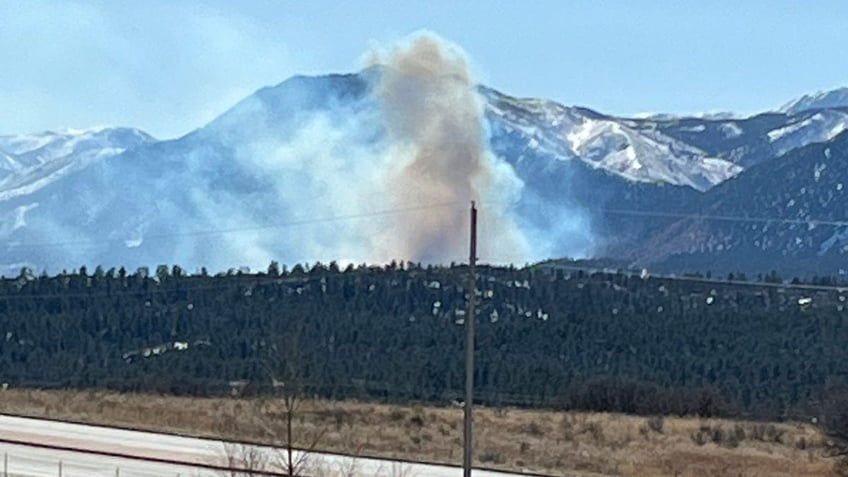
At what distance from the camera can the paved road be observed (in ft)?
121

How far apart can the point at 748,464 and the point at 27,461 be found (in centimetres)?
1750

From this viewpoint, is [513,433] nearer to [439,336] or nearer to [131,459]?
[131,459]

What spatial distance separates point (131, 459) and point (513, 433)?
12.1 meters

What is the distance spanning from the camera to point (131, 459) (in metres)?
39.6

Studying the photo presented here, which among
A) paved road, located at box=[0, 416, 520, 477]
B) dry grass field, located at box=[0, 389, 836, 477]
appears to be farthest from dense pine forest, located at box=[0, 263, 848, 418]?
paved road, located at box=[0, 416, 520, 477]

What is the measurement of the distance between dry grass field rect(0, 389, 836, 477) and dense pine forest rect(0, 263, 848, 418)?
9634 millimetres

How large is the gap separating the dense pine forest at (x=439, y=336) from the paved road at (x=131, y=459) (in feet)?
62.8

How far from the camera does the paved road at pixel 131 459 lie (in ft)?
121

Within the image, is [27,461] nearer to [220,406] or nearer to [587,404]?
[220,406]

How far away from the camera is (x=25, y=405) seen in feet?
171

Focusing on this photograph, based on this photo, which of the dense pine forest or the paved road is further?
the dense pine forest

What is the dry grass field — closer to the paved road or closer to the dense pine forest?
the paved road

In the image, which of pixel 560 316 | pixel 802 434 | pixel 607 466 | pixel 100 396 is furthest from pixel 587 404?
pixel 560 316

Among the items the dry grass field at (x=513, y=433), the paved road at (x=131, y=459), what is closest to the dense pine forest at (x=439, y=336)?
the dry grass field at (x=513, y=433)
